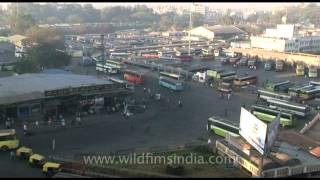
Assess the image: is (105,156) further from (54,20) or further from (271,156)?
(54,20)

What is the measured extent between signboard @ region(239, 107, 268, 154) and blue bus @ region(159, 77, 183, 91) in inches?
367

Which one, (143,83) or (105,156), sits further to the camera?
(143,83)

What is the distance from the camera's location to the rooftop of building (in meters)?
14.9

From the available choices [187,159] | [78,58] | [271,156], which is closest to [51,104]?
[187,159]

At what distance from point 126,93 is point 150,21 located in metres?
48.2

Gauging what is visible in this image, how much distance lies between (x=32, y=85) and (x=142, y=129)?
461cm

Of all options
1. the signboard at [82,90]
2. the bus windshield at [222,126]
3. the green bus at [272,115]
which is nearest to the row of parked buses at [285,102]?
the green bus at [272,115]

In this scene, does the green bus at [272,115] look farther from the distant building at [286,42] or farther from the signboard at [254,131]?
the distant building at [286,42]

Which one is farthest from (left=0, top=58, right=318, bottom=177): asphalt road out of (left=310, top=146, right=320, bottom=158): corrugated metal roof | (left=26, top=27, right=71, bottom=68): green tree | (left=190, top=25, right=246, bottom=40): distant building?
(left=190, top=25, right=246, bottom=40): distant building

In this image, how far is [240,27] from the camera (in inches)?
1983

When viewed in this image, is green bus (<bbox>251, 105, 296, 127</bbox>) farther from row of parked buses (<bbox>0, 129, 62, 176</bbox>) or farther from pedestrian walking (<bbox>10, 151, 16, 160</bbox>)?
pedestrian walking (<bbox>10, 151, 16, 160</bbox>)

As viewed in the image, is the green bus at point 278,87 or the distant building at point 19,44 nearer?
the green bus at point 278,87

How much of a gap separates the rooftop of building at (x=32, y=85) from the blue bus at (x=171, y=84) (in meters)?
4.03
